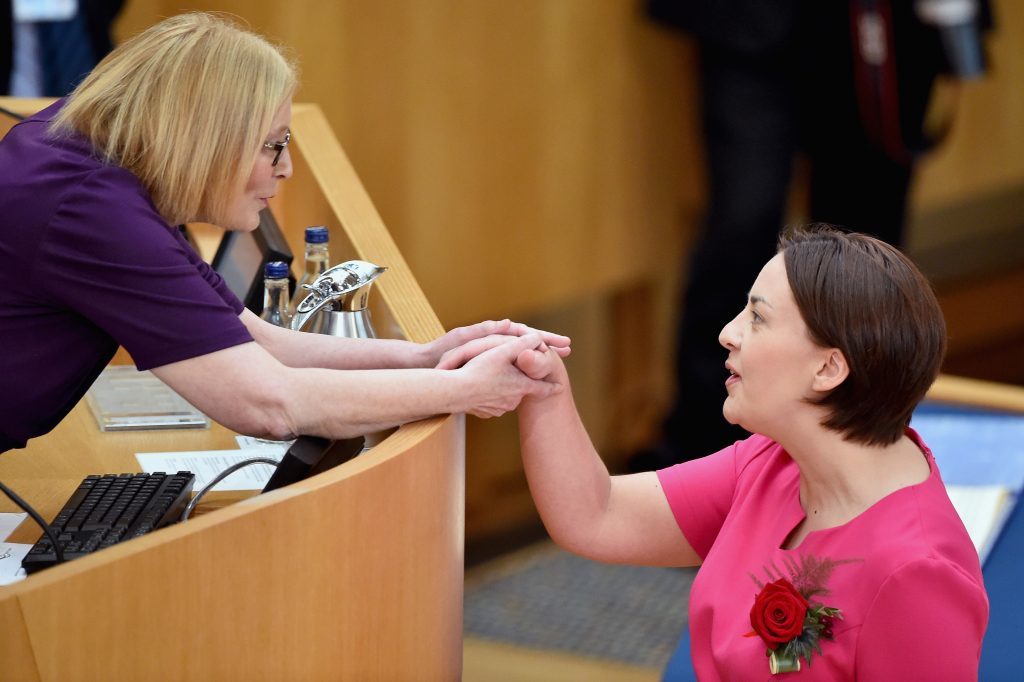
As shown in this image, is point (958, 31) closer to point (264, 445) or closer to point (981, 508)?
point (981, 508)

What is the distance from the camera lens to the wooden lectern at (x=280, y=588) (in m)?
1.26

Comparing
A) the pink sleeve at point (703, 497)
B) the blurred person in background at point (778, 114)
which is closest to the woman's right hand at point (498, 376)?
the pink sleeve at point (703, 497)

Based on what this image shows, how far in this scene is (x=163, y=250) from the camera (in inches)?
61.5

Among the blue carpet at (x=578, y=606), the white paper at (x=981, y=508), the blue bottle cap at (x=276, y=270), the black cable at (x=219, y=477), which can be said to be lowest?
the blue carpet at (x=578, y=606)

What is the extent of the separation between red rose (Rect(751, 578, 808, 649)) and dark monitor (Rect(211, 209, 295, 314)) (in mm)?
870

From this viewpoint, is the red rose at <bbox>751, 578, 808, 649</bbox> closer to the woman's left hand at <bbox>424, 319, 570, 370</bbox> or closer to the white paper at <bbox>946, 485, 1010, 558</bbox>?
the woman's left hand at <bbox>424, 319, 570, 370</bbox>

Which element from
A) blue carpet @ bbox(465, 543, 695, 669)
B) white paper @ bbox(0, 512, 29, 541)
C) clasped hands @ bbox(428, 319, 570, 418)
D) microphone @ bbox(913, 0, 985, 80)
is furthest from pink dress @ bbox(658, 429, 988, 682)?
microphone @ bbox(913, 0, 985, 80)

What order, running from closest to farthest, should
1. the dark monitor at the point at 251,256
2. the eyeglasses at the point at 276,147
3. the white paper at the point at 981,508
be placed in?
the eyeglasses at the point at 276,147, the dark monitor at the point at 251,256, the white paper at the point at 981,508

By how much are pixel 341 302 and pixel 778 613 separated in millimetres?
706

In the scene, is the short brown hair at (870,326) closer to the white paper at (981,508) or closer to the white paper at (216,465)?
the white paper at (216,465)

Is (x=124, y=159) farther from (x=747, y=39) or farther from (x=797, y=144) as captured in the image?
(x=797, y=144)

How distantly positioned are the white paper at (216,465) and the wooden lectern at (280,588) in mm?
119

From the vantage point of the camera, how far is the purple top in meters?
1.55

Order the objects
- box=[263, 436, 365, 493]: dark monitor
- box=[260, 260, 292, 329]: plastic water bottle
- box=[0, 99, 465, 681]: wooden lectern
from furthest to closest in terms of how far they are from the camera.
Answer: box=[260, 260, 292, 329]: plastic water bottle → box=[263, 436, 365, 493]: dark monitor → box=[0, 99, 465, 681]: wooden lectern
